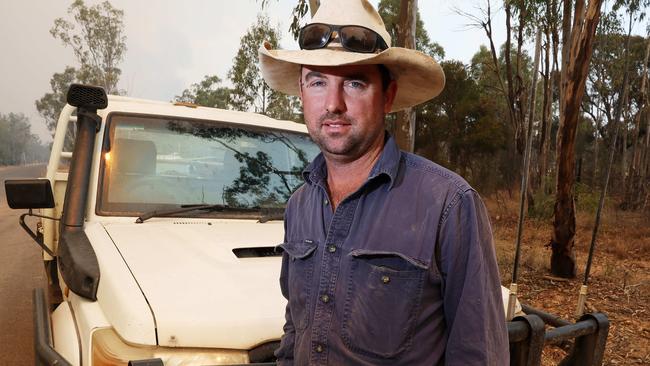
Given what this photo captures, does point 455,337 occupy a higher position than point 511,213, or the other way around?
point 455,337

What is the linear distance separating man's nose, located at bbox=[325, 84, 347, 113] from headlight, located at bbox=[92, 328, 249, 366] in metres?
0.98

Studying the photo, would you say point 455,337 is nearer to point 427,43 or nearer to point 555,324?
point 555,324

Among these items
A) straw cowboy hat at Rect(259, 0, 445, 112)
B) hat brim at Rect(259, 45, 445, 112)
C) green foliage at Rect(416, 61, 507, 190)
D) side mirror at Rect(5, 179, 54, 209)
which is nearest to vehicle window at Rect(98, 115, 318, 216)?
side mirror at Rect(5, 179, 54, 209)

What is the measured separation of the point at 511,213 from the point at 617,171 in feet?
59.0

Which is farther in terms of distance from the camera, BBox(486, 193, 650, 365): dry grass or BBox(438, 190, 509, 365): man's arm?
BBox(486, 193, 650, 365): dry grass

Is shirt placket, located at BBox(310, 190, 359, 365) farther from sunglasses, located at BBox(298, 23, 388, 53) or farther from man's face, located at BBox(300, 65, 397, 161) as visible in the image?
sunglasses, located at BBox(298, 23, 388, 53)

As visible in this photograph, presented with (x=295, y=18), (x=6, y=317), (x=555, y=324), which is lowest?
(x=6, y=317)

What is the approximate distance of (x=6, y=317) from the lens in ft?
17.8

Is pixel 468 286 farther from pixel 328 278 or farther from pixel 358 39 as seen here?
pixel 358 39


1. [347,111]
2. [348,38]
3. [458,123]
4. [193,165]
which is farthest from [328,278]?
[458,123]

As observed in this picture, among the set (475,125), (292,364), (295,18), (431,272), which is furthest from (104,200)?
(475,125)

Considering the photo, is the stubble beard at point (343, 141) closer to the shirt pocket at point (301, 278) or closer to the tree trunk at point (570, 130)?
the shirt pocket at point (301, 278)

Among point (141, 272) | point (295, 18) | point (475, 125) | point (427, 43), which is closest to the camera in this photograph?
point (141, 272)

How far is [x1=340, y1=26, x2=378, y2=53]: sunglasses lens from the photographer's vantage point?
5.14 ft
